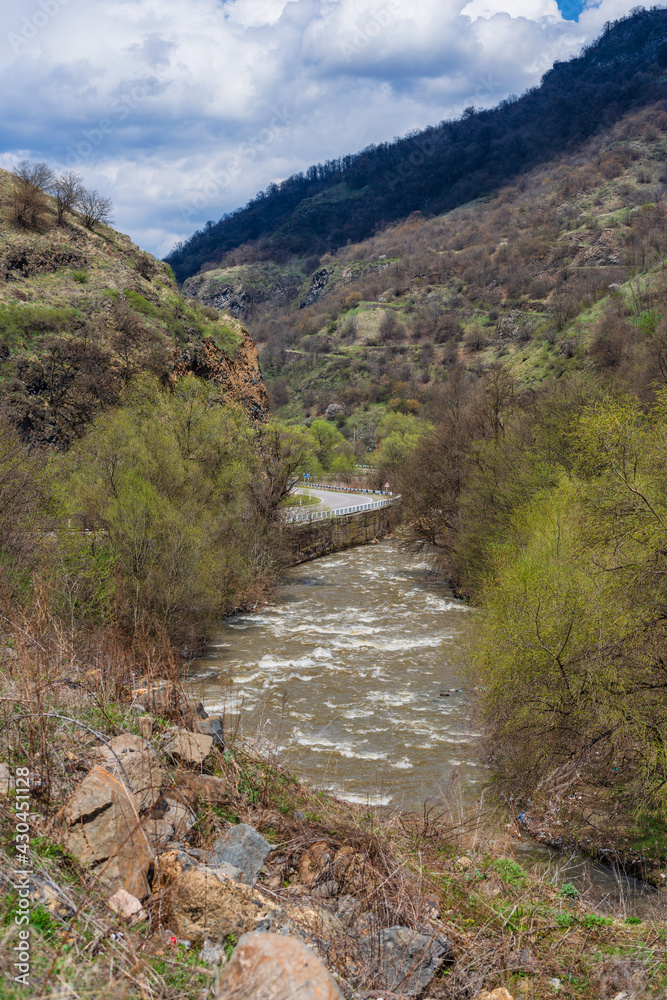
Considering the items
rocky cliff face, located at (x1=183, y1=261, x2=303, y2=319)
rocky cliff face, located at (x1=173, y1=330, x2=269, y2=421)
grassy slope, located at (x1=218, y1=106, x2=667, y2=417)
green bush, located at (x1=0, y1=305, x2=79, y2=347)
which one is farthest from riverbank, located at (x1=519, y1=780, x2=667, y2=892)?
rocky cliff face, located at (x1=183, y1=261, x2=303, y2=319)

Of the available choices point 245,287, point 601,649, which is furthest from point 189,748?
point 245,287

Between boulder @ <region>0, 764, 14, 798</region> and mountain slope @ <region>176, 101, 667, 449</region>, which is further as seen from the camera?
mountain slope @ <region>176, 101, 667, 449</region>

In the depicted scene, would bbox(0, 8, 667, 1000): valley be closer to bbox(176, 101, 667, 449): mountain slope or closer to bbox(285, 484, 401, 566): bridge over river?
bbox(285, 484, 401, 566): bridge over river

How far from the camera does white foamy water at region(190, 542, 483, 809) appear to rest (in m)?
12.4

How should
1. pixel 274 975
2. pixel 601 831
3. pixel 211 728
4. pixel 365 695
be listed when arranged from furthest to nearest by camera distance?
pixel 365 695
pixel 601 831
pixel 211 728
pixel 274 975

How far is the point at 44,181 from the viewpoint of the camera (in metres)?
35.4

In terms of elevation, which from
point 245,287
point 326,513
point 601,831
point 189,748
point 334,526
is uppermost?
point 245,287

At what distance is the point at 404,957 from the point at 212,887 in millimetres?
1457

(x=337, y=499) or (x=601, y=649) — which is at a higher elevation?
(x=601, y=649)

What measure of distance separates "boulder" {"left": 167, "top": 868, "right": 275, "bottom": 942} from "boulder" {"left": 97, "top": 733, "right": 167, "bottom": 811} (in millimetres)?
837

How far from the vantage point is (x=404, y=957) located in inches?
175

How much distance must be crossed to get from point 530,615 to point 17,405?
21941 mm

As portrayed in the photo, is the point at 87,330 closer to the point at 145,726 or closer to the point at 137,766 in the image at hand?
the point at 145,726

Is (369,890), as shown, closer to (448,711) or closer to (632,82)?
(448,711)
